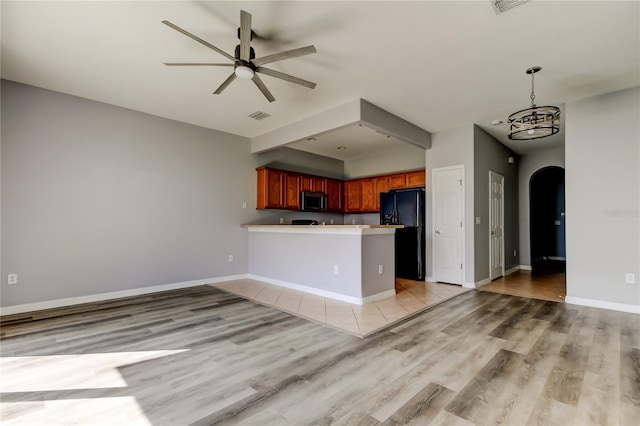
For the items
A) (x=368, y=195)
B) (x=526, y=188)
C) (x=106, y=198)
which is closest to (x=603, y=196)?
(x=526, y=188)

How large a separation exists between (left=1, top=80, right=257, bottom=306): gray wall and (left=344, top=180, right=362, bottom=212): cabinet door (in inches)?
118

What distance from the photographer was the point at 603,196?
3.76m

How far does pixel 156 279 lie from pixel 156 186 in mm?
1480

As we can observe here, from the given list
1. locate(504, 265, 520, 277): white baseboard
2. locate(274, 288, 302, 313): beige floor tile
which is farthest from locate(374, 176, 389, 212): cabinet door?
locate(274, 288, 302, 313): beige floor tile

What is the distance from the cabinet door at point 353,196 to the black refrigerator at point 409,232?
1476 mm

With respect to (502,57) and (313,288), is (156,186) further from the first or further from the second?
(502,57)

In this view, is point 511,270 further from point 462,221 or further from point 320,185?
point 320,185

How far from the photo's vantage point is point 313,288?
14.5 ft

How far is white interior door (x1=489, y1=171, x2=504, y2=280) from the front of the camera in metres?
5.54

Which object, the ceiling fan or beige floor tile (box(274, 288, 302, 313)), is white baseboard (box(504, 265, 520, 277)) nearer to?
beige floor tile (box(274, 288, 302, 313))

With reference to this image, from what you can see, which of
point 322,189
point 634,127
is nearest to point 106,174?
point 322,189

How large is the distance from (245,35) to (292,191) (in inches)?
157

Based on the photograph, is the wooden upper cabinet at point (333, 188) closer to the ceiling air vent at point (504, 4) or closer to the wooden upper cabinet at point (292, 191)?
the wooden upper cabinet at point (292, 191)

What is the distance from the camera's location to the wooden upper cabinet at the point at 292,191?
611 centimetres
